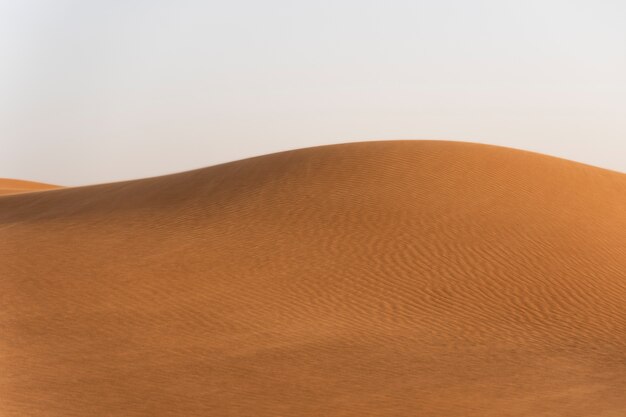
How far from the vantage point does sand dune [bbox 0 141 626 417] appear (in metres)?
8.61

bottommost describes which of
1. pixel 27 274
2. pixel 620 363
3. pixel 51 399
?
pixel 51 399

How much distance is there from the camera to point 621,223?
58.3ft

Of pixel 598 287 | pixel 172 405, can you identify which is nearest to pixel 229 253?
pixel 598 287

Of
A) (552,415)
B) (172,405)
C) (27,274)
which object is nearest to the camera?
(552,415)

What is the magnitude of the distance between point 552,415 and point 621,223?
11.2 meters

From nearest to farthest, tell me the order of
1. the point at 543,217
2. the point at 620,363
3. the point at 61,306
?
the point at 620,363 → the point at 61,306 → the point at 543,217

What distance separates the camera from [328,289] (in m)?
13.5

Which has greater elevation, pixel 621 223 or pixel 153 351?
pixel 621 223

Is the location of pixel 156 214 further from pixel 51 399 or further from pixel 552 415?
pixel 552 415

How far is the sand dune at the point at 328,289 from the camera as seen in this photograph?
8609mm

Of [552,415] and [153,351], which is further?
[153,351]

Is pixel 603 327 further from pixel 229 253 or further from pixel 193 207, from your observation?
pixel 193 207

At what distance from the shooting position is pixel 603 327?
1141 centimetres

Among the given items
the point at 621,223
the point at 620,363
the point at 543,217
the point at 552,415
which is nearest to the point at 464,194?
the point at 543,217
